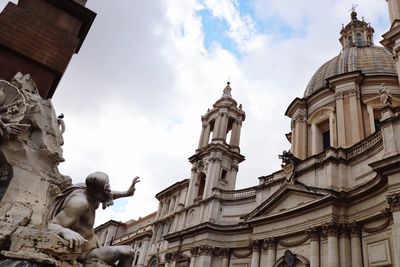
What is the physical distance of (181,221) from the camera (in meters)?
26.5

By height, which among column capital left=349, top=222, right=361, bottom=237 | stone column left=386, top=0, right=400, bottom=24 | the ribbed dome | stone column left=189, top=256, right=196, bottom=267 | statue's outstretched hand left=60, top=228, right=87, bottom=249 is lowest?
statue's outstretched hand left=60, top=228, right=87, bottom=249

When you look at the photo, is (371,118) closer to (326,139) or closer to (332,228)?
(326,139)

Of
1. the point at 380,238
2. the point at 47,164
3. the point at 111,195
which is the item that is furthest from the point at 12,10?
the point at 380,238

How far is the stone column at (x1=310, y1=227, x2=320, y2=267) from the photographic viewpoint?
51.7 feet

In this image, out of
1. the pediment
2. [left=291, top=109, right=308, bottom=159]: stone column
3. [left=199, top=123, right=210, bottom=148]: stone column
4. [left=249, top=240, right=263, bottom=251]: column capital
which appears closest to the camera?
the pediment

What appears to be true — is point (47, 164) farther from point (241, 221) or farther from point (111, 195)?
point (241, 221)

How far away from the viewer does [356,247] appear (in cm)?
1487

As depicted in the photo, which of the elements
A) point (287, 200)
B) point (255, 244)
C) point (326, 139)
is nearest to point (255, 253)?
point (255, 244)

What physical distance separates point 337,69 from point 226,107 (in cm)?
949

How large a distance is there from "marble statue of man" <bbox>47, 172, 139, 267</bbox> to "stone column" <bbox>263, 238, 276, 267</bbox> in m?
16.1

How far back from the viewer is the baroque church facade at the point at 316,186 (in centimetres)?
1472

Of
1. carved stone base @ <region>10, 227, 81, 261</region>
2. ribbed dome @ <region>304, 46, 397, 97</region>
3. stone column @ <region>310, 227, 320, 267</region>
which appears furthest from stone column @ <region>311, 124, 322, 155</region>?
carved stone base @ <region>10, 227, 81, 261</region>

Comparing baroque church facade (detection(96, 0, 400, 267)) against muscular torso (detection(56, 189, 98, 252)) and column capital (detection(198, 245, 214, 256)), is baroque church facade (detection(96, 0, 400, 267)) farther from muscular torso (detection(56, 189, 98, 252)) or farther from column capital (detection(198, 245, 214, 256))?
muscular torso (detection(56, 189, 98, 252))

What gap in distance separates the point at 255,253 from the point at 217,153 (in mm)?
9369
